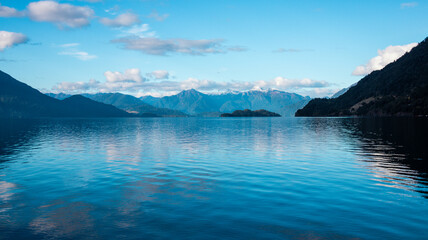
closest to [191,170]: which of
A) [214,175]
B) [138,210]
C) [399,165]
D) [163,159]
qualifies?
[214,175]

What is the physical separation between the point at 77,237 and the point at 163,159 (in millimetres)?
→ 29247

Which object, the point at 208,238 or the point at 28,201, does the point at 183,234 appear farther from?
the point at 28,201

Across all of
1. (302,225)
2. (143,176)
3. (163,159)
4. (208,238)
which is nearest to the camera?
(208,238)

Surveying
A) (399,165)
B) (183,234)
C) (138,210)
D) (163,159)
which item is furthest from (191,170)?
(399,165)

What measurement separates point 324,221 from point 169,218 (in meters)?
9.63

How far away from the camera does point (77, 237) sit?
1548 cm

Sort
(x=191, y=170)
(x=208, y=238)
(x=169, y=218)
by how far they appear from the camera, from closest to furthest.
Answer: (x=208, y=238) < (x=169, y=218) < (x=191, y=170)

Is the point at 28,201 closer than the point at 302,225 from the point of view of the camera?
No

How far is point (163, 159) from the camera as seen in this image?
1761 inches

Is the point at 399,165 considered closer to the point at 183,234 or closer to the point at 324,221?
the point at 324,221

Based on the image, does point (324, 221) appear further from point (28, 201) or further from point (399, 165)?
point (399, 165)

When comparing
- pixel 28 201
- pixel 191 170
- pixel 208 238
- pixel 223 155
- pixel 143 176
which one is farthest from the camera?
pixel 223 155

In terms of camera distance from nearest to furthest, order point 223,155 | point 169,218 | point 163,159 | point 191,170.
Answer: point 169,218 < point 191,170 < point 163,159 < point 223,155

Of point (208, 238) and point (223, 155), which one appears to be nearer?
point (208, 238)
